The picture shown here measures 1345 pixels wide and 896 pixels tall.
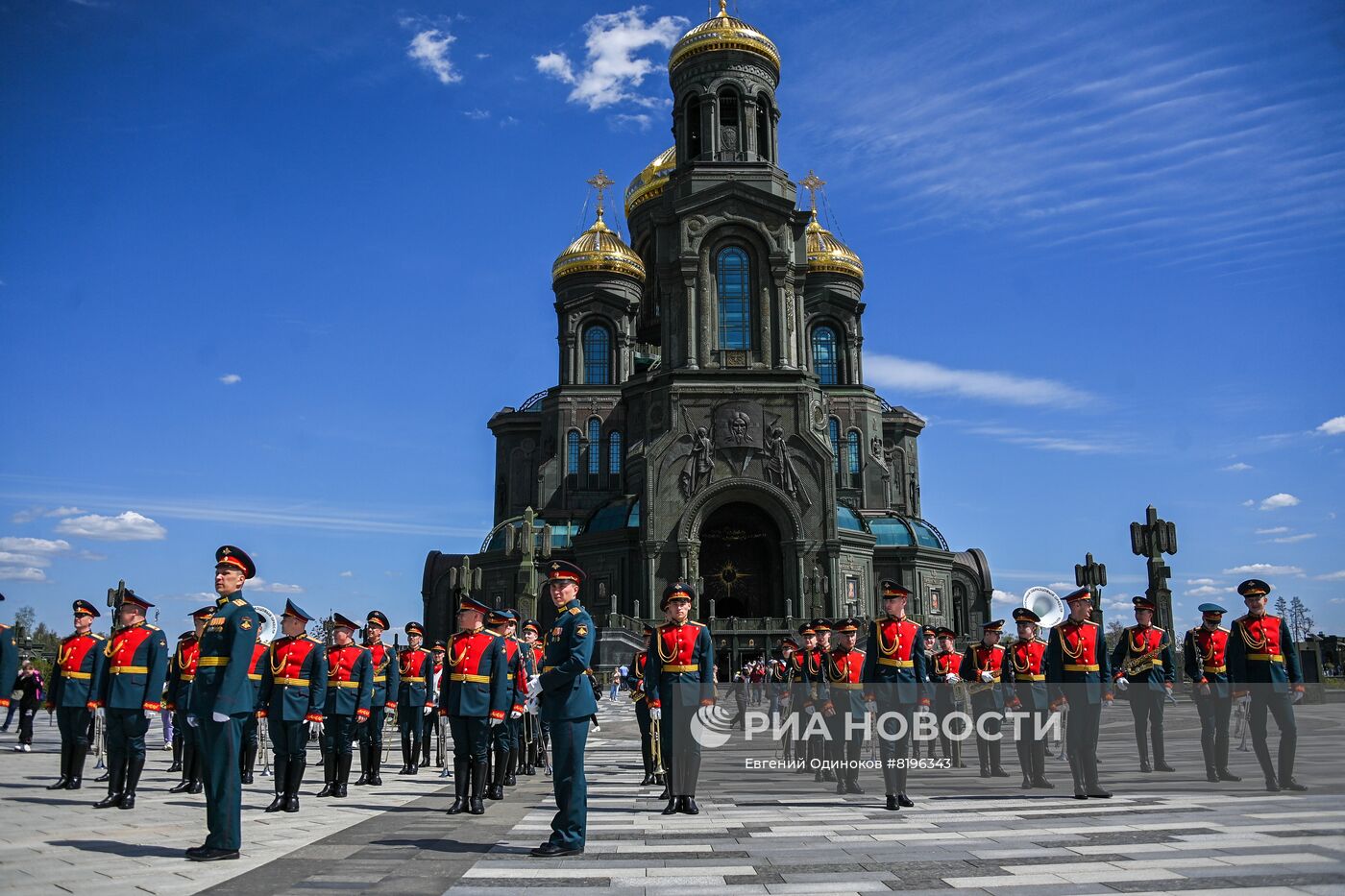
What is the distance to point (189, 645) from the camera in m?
14.5

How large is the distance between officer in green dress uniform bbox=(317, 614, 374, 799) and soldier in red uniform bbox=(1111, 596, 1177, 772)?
10.2 meters

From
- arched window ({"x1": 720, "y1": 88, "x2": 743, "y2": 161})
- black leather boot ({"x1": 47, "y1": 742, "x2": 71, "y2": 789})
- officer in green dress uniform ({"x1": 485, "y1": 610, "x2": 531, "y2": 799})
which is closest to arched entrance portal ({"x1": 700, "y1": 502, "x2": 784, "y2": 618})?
arched window ({"x1": 720, "y1": 88, "x2": 743, "y2": 161})

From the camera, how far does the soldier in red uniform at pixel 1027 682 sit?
1306 cm

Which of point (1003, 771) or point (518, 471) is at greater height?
point (518, 471)

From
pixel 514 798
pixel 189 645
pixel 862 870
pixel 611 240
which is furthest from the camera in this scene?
pixel 611 240

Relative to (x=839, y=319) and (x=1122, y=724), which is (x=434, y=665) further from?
(x=839, y=319)

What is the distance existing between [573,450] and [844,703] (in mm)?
52724

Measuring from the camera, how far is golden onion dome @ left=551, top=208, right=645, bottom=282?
68062mm

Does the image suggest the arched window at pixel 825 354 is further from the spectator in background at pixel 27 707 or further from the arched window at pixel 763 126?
the spectator in background at pixel 27 707

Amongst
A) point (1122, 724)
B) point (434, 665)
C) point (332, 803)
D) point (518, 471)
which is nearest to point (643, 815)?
point (332, 803)

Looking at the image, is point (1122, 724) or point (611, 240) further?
point (611, 240)

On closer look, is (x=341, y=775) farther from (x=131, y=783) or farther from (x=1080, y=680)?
(x=1080, y=680)

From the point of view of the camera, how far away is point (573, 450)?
214 feet

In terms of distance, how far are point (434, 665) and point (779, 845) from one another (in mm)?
8487
